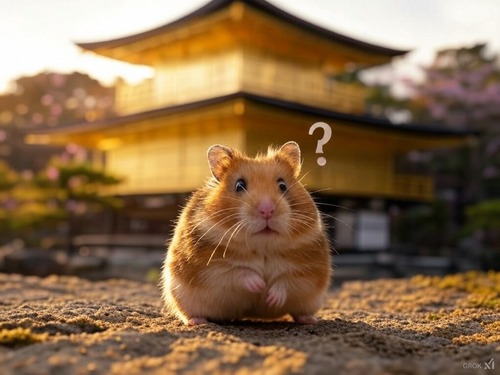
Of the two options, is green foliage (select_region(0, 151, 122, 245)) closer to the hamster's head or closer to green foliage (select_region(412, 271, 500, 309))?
green foliage (select_region(412, 271, 500, 309))

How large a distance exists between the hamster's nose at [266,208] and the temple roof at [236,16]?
14.4m

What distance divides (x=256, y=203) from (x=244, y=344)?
0.97 meters

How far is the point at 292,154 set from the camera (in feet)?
16.8

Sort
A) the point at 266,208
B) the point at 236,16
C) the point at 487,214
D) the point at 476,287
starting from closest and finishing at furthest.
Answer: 1. the point at 266,208
2. the point at 476,287
3. the point at 236,16
4. the point at 487,214

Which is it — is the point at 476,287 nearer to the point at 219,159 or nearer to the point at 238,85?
the point at 219,159

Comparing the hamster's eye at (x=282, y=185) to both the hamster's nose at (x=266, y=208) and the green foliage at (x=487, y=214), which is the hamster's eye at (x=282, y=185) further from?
the green foliage at (x=487, y=214)

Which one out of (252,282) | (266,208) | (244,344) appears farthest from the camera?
(252,282)

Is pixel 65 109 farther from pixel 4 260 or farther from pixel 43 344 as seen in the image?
pixel 43 344

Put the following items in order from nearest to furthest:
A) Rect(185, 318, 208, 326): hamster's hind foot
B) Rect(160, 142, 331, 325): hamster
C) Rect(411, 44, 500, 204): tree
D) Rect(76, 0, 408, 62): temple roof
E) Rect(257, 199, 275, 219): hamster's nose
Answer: Rect(257, 199, 275, 219): hamster's nose → Rect(160, 142, 331, 325): hamster → Rect(185, 318, 208, 326): hamster's hind foot → Rect(76, 0, 408, 62): temple roof → Rect(411, 44, 500, 204): tree

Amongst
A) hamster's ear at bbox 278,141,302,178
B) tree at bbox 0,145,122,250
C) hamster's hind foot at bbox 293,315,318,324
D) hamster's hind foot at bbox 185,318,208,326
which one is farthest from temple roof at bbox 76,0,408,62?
hamster's hind foot at bbox 185,318,208,326

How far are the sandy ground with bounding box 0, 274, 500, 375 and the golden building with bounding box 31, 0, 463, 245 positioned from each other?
12.1m

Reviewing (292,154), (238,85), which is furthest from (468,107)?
(292,154)

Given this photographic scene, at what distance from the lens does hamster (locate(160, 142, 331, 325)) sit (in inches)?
172

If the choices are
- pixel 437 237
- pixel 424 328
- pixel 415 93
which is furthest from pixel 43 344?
pixel 415 93
